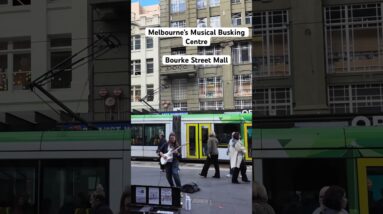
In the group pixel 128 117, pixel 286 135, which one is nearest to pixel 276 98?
pixel 286 135

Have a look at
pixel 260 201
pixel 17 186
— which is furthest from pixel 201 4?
pixel 17 186

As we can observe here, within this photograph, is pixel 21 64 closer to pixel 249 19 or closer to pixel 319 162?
pixel 249 19

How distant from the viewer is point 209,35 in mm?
1555

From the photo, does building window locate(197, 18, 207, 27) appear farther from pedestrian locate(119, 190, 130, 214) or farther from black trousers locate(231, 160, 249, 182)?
pedestrian locate(119, 190, 130, 214)

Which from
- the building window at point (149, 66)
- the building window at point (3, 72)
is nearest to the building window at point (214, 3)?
the building window at point (149, 66)

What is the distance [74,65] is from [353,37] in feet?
3.63

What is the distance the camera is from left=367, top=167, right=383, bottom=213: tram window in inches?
60.0

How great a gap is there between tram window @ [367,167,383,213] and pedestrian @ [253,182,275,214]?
350mm

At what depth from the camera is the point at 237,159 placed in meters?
1.53

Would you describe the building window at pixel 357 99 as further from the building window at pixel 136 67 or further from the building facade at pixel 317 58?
the building window at pixel 136 67

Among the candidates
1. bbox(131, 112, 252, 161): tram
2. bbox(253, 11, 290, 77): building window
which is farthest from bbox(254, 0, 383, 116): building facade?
bbox(131, 112, 252, 161): tram

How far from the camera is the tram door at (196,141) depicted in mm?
1544

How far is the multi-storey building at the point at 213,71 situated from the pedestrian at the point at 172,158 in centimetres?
13

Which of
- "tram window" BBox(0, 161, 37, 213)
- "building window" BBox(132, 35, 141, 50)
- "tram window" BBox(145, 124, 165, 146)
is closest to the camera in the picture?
"tram window" BBox(145, 124, 165, 146)
